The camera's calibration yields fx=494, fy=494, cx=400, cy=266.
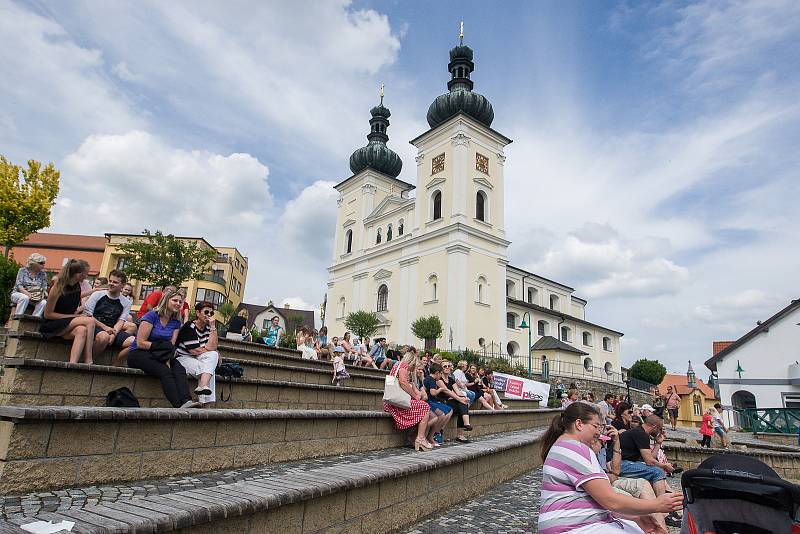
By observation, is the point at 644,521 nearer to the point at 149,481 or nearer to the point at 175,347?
the point at 149,481

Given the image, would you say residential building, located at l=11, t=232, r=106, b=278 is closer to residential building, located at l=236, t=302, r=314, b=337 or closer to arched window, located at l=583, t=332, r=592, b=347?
residential building, located at l=236, t=302, r=314, b=337

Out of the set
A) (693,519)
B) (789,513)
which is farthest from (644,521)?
(789,513)

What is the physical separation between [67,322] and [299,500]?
3.46m

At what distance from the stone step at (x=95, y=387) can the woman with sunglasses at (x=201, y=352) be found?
0.20m

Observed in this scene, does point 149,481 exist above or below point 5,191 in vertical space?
below

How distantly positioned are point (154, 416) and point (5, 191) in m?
26.0

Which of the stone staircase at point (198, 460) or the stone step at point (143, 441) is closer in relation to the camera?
the stone staircase at point (198, 460)

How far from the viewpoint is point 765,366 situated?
31.6 m

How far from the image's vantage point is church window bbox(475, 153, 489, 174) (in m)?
43.2

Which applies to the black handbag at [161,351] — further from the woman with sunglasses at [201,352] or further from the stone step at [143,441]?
the stone step at [143,441]

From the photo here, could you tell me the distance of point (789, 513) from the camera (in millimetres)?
2516

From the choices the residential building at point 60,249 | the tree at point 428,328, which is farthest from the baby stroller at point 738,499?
the residential building at point 60,249

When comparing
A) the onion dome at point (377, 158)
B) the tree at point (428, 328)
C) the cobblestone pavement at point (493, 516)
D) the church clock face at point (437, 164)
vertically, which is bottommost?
the cobblestone pavement at point (493, 516)

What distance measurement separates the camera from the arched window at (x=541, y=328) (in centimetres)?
4994
